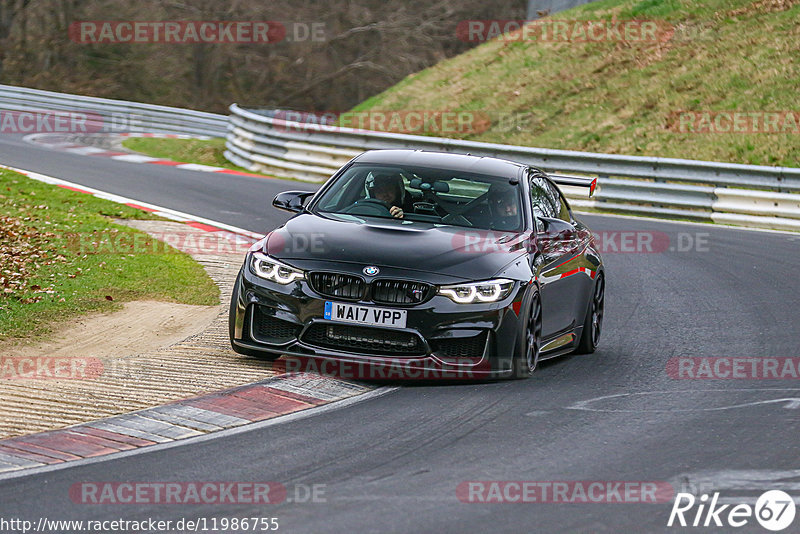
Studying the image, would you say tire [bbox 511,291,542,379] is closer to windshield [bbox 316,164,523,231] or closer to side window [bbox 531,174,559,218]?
A: windshield [bbox 316,164,523,231]

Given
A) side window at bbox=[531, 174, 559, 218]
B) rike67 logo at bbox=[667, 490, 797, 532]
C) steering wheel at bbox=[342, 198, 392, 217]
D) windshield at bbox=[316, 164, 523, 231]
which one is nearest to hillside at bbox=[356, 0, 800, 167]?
side window at bbox=[531, 174, 559, 218]

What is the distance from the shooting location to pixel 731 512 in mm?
5746

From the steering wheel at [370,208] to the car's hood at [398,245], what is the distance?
179 mm

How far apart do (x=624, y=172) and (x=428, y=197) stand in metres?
13.0

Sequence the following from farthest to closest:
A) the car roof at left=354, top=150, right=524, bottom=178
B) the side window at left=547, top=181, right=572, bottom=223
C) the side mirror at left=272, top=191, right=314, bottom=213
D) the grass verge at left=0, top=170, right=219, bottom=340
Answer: the side window at left=547, top=181, right=572, bottom=223 → the grass verge at left=0, top=170, right=219, bottom=340 → the car roof at left=354, top=150, right=524, bottom=178 → the side mirror at left=272, top=191, right=314, bottom=213

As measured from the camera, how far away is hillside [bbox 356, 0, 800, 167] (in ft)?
84.1

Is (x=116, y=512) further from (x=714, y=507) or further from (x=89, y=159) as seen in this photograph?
(x=89, y=159)

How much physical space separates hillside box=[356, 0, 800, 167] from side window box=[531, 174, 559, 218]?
47.4ft

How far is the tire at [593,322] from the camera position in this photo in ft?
33.4

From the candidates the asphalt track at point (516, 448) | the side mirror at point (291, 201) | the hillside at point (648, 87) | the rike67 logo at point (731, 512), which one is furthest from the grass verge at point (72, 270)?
the hillside at point (648, 87)

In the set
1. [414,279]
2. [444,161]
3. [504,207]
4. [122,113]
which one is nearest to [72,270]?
[444,161]

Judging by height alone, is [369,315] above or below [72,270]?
above

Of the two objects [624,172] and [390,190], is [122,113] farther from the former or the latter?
[390,190]

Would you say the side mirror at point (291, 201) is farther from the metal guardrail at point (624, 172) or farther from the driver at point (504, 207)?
the metal guardrail at point (624, 172)
